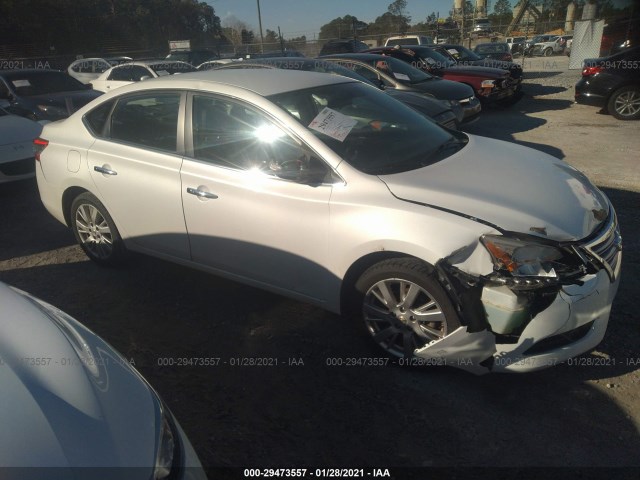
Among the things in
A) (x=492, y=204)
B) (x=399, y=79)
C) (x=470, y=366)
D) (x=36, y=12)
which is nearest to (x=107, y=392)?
(x=470, y=366)

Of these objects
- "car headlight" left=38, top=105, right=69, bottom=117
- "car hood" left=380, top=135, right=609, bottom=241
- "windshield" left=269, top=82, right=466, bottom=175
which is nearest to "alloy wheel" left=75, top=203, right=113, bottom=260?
"windshield" left=269, top=82, right=466, bottom=175

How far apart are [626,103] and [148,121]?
9.65 meters

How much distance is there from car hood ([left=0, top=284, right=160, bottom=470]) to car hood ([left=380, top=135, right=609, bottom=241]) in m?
1.68

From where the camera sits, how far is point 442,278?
2469mm

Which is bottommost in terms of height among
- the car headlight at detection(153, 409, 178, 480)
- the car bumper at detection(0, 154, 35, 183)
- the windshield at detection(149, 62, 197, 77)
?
the car bumper at detection(0, 154, 35, 183)

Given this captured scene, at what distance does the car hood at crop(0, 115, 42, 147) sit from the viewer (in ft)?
19.7

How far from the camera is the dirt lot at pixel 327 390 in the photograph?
2297 mm

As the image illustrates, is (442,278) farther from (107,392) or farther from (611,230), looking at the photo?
(107,392)

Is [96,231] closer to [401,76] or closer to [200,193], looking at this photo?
[200,193]

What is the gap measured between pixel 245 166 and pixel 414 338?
1.49 metres

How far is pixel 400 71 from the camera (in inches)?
376

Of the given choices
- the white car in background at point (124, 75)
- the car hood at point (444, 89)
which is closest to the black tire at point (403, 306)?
the car hood at point (444, 89)

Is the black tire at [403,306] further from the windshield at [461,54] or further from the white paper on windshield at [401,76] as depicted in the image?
the windshield at [461,54]

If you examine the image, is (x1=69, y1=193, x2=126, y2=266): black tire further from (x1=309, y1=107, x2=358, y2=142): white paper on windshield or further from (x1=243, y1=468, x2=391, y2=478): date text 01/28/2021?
(x1=243, y1=468, x2=391, y2=478): date text 01/28/2021
